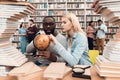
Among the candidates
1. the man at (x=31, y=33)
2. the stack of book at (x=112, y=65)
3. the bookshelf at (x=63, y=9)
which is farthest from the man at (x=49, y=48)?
the bookshelf at (x=63, y=9)

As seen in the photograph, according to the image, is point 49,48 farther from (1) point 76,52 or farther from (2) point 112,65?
(2) point 112,65

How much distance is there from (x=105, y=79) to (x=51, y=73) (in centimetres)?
18

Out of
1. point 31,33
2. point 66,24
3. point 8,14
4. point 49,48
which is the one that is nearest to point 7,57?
point 8,14

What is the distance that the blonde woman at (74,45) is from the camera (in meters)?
1.75

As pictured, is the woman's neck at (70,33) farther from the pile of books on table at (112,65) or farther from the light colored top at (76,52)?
the pile of books on table at (112,65)

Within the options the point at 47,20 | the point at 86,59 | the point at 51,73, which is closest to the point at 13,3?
the point at 51,73

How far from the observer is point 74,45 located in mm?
2111

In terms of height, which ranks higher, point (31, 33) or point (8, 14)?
point (8, 14)

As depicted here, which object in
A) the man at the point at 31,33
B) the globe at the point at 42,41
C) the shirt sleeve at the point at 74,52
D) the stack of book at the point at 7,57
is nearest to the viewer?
the stack of book at the point at 7,57

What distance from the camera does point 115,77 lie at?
32.4 inches

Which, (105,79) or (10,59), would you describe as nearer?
(105,79)

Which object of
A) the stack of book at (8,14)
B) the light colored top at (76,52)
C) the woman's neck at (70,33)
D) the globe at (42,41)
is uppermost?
the stack of book at (8,14)

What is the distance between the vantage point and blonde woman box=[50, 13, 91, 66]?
175cm

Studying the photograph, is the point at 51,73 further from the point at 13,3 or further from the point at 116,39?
the point at 13,3
